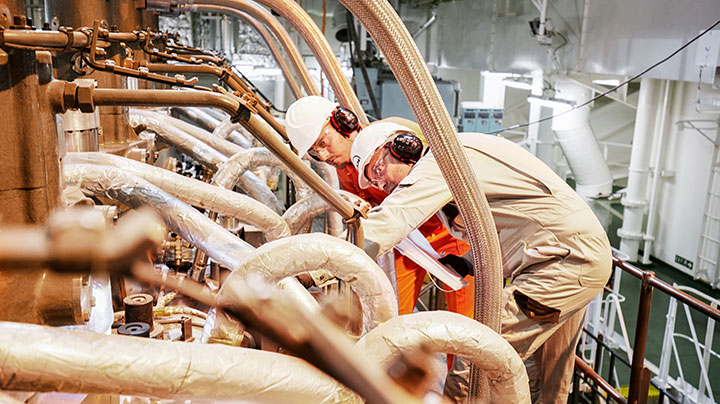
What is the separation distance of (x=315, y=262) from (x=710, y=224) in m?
7.42

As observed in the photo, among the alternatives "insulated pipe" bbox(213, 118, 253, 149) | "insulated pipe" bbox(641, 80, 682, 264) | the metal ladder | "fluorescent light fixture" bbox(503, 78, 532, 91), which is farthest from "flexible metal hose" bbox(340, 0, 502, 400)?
"fluorescent light fixture" bbox(503, 78, 532, 91)

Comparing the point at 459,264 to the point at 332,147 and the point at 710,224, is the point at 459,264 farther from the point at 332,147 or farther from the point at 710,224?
the point at 710,224

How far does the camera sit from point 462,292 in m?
2.60

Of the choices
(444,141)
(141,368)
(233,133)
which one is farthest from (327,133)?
(233,133)

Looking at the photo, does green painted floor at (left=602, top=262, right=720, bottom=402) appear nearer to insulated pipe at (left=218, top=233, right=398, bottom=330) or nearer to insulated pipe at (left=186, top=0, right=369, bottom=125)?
insulated pipe at (left=186, top=0, right=369, bottom=125)

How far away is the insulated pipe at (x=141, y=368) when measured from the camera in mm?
676

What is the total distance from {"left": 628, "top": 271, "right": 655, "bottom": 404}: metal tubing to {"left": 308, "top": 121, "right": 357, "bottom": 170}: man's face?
1298 millimetres

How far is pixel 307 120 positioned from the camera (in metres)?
2.60

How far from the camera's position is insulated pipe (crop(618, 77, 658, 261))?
7.38 m

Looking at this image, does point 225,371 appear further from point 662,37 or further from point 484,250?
point 662,37

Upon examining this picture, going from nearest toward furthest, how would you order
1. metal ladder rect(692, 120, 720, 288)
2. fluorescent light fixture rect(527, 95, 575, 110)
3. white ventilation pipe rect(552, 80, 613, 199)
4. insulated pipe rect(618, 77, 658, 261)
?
metal ladder rect(692, 120, 720, 288) → insulated pipe rect(618, 77, 658, 261) → fluorescent light fixture rect(527, 95, 575, 110) → white ventilation pipe rect(552, 80, 613, 199)

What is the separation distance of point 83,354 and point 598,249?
5.50 ft

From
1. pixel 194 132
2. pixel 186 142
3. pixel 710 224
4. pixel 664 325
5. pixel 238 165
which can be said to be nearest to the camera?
pixel 238 165

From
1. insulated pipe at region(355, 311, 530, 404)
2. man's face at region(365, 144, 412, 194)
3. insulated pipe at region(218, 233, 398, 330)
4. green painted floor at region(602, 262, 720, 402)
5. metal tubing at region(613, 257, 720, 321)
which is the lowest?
green painted floor at region(602, 262, 720, 402)
